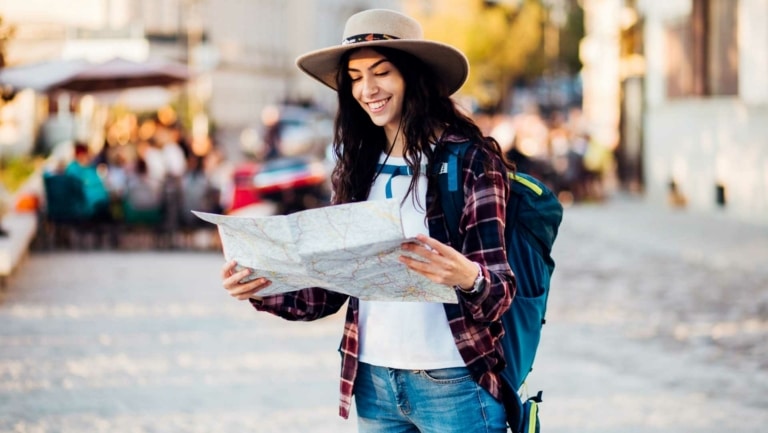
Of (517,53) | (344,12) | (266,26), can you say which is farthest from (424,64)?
(344,12)

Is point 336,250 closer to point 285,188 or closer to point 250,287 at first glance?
point 250,287

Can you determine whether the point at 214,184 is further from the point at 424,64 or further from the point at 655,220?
the point at 424,64

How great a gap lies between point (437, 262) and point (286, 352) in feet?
20.5

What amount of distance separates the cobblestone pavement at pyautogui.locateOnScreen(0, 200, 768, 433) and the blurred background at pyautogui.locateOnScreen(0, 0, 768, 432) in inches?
1.5

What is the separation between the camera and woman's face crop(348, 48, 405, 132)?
3105mm

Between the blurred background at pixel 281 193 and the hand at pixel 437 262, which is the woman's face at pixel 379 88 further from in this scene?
the hand at pixel 437 262

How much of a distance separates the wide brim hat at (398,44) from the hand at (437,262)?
0.59 m

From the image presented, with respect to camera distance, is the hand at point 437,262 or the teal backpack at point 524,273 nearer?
the hand at point 437,262

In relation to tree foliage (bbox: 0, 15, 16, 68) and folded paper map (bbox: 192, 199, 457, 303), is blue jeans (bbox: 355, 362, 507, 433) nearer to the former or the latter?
folded paper map (bbox: 192, 199, 457, 303)

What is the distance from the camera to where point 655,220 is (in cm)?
1991

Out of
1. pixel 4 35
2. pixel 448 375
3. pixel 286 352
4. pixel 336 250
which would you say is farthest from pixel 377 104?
pixel 4 35

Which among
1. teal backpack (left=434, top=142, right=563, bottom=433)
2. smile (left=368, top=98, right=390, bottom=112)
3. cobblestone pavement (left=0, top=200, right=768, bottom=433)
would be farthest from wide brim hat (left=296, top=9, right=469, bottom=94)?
cobblestone pavement (left=0, top=200, right=768, bottom=433)

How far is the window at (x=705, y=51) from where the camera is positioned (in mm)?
19344

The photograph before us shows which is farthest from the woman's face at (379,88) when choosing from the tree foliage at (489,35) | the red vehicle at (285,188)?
the tree foliage at (489,35)
